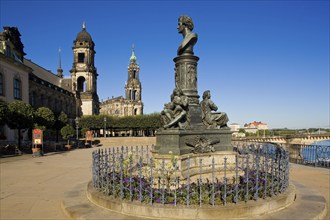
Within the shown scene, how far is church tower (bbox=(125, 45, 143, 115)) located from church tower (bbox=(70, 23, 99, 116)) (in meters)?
21.2

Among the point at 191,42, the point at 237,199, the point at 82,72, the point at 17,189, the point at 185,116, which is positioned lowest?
the point at 17,189

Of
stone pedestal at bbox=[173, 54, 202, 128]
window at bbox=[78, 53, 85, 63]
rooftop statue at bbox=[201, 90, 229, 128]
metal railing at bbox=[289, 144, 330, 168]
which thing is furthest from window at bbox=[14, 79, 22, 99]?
metal railing at bbox=[289, 144, 330, 168]

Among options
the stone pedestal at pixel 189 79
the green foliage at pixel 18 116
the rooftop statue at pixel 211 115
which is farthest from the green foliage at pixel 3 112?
the rooftop statue at pixel 211 115

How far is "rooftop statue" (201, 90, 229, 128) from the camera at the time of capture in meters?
10.1

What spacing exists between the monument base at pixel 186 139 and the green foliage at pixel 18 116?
21308 millimetres

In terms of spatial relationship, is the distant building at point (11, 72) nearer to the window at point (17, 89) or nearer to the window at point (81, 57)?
the window at point (17, 89)

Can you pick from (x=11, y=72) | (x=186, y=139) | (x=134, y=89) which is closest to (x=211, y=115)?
(x=186, y=139)

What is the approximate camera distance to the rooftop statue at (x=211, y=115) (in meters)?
10.1

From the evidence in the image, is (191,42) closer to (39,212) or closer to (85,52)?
(39,212)

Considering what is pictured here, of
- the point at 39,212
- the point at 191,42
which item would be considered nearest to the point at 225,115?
the point at 191,42

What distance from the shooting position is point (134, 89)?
9006 centimetres

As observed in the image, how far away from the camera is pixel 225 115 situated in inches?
403

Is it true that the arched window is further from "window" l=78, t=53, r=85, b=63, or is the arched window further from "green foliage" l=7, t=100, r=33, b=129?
"green foliage" l=7, t=100, r=33, b=129

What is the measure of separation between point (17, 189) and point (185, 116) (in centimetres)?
643
